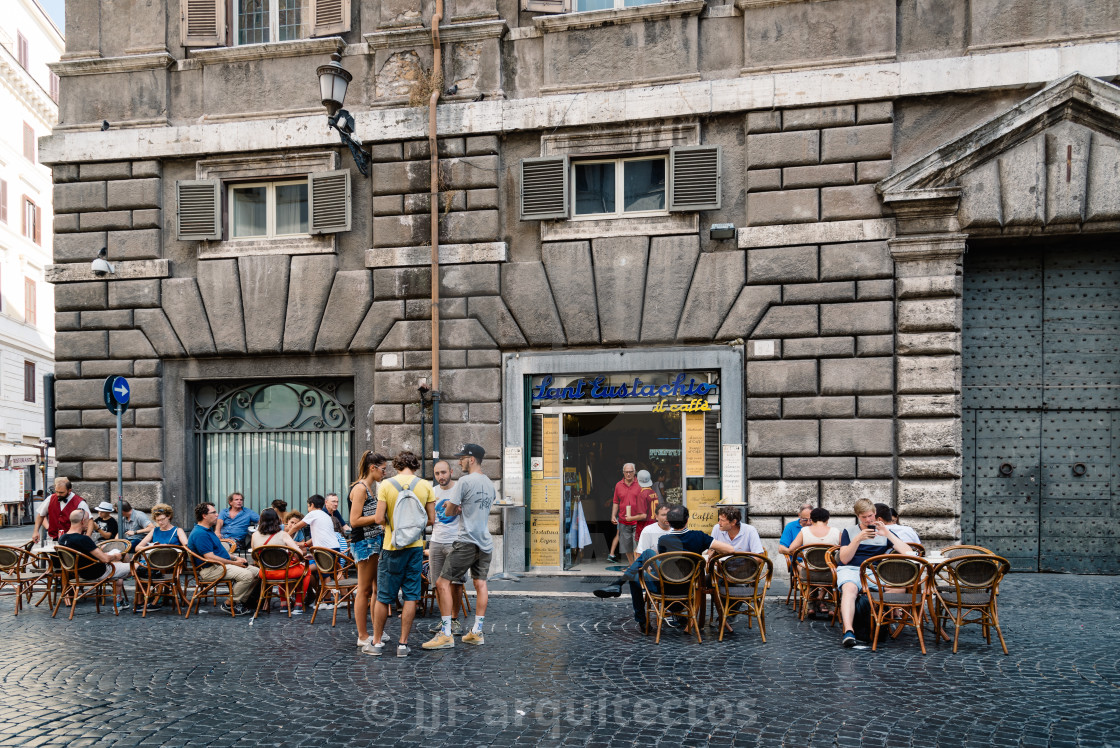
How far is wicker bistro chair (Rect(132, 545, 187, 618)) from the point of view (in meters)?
8.65

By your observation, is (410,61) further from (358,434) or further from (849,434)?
Result: (849,434)

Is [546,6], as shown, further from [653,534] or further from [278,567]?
[278,567]

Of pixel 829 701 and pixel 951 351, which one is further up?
pixel 951 351

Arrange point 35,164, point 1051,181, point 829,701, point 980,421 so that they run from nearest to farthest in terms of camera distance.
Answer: point 829,701 < point 1051,181 < point 980,421 < point 35,164

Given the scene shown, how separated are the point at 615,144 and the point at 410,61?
3096 mm

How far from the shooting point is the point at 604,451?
1127 cm

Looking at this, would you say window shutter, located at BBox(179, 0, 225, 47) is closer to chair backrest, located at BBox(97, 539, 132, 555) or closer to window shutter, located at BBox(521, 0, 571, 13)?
window shutter, located at BBox(521, 0, 571, 13)

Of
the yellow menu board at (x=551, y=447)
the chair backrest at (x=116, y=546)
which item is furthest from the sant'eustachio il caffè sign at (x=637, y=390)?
the chair backrest at (x=116, y=546)

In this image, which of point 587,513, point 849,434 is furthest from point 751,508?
point 587,513

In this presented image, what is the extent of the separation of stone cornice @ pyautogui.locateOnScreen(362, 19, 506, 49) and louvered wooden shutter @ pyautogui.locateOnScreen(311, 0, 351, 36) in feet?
1.42

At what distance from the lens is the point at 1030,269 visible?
10.4 metres

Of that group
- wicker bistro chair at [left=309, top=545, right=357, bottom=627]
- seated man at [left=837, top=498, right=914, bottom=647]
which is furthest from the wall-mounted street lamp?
seated man at [left=837, top=498, right=914, bottom=647]

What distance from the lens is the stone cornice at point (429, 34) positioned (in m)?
11.2

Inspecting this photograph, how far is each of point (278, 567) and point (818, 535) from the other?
5420mm
